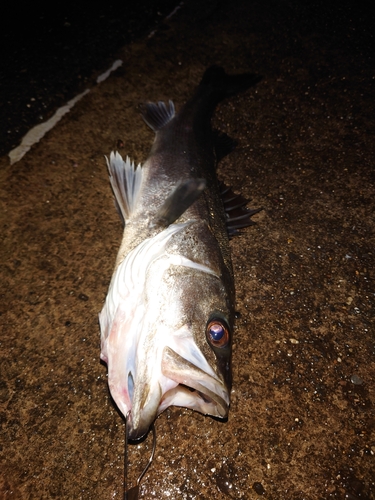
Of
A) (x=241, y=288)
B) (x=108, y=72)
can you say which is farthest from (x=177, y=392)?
(x=108, y=72)

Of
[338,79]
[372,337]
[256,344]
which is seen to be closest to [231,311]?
[256,344]

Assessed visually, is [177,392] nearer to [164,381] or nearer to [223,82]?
[164,381]

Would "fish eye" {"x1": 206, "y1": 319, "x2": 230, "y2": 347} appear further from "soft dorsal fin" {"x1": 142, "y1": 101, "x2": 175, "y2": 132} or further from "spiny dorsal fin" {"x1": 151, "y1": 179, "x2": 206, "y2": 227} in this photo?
"soft dorsal fin" {"x1": 142, "y1": 101, "x2": 175, "y2": 132}

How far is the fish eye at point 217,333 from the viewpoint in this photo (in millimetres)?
1988

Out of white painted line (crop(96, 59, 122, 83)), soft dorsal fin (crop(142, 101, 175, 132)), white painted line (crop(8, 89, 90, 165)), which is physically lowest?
soft dorsal fin (crop(142, 101, 175, 132))

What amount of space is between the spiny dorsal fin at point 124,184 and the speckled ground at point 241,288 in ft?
0.88

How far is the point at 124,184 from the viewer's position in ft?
9.68

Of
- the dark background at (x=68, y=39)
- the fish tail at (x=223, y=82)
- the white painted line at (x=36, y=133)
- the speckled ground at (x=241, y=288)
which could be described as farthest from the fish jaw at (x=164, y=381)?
the fish tail at (x=223, y=82)

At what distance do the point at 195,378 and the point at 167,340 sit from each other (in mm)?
249

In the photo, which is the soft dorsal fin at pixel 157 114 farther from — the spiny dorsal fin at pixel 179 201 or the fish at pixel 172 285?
the spiny dorsal fin at pixel 179 201

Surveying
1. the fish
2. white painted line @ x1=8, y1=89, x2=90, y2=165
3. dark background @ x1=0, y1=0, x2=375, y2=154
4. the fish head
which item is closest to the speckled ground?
white painted line @ x1=8, y1=89, x2=90, y2=165

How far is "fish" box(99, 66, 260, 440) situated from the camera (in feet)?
5.79

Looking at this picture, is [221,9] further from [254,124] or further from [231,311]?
[231,311]

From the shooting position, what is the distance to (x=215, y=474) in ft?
6.91
